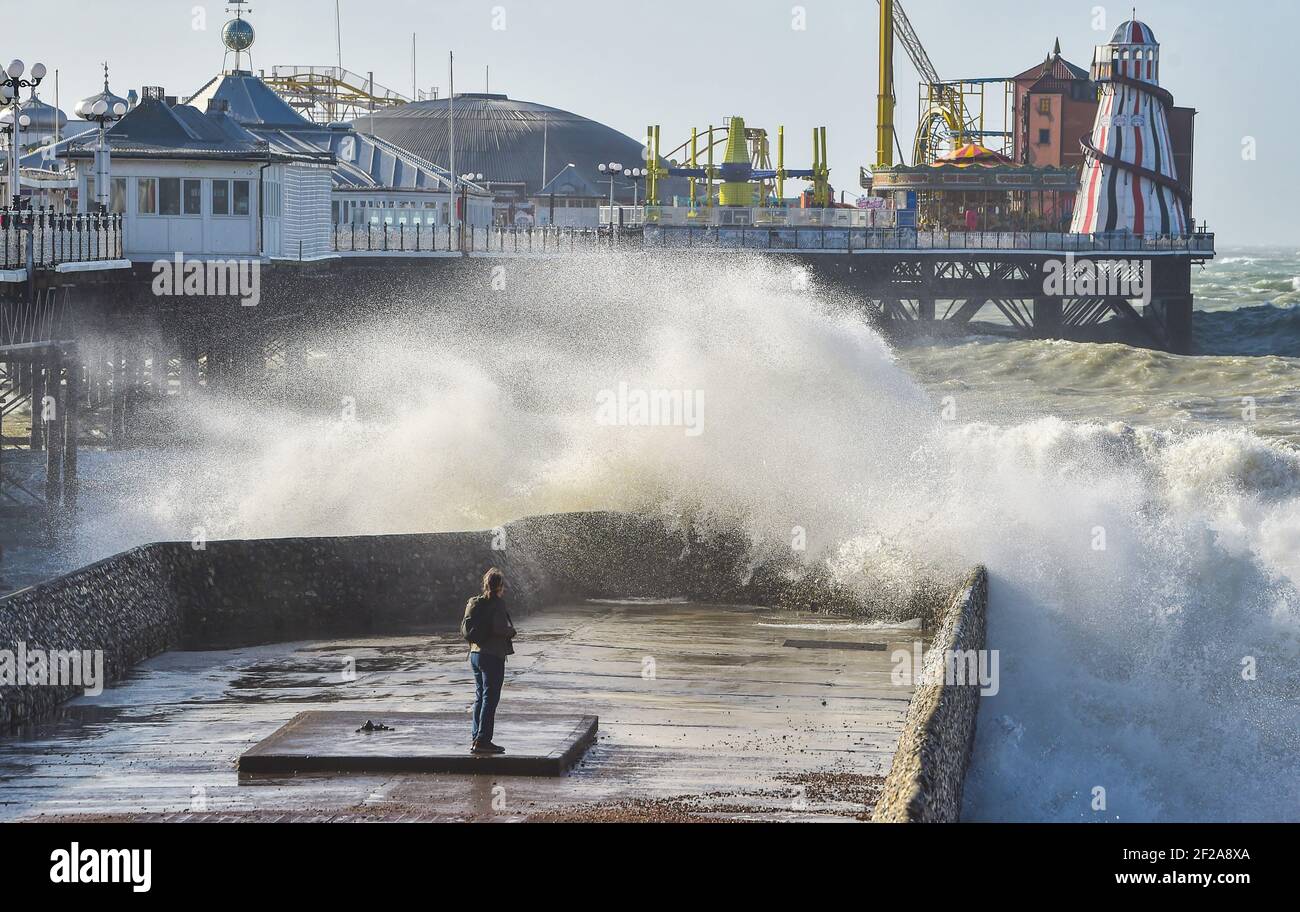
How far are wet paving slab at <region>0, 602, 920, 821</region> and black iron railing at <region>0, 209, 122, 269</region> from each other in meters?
10.6

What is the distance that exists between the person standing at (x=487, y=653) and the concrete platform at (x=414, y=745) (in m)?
0.15

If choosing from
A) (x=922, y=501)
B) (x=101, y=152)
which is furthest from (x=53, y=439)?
(x=922, y=501)

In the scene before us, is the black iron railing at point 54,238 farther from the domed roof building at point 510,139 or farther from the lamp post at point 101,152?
the domed roof building at point 510,139

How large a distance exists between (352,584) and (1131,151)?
6985 cm

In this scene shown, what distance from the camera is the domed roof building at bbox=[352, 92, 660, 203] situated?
405 ft

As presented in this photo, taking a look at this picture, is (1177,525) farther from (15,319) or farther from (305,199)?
(305,199)

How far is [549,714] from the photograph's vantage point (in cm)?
1258

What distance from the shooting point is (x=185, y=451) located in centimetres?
3241

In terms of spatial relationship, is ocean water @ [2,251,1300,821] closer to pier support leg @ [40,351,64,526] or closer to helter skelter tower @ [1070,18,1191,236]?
pier support leg @ [40,351,64,526]

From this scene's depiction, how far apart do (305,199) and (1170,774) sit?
29.7 metres

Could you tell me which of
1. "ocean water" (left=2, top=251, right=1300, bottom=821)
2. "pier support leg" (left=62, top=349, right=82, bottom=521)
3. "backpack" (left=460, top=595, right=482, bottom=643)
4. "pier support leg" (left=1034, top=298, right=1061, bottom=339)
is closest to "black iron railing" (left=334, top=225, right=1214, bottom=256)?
"pier support leg" (left=1034, top=298, right=1061, bottom=339)

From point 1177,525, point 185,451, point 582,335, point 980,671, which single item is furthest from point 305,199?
point 980,671

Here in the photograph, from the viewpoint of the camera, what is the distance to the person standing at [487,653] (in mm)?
11219

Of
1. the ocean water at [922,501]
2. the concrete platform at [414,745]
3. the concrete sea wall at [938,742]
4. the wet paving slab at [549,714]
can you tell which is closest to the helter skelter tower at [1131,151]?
the ocean water at [922,501]
